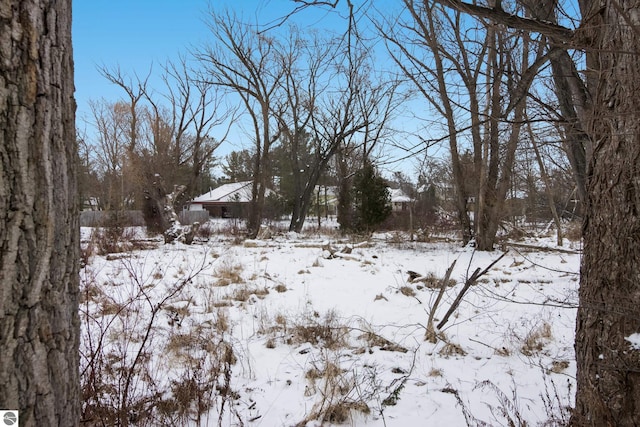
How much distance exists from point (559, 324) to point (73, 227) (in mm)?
4786

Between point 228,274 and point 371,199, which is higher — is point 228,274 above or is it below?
→ below

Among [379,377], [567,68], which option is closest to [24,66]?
[379,377]

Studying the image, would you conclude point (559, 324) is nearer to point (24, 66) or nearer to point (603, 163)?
point (603, 163)

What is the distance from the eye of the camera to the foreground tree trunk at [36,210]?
84 centimetres

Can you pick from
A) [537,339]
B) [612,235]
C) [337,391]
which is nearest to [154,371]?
[337,391]

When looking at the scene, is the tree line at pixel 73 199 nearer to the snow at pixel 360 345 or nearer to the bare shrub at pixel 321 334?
the snow at pixel 360 345

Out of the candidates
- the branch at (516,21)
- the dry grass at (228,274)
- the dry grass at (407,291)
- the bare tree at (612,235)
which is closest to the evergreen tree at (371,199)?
the dry grass at (228,274)

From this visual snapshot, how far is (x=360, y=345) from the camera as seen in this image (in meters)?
3.54

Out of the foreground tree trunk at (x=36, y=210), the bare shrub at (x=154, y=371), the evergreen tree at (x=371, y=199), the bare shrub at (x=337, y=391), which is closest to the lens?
the foreground tree trunk at (x=36, y=210)

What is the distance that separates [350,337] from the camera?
12.3 ft

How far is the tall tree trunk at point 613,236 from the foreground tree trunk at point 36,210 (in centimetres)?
194

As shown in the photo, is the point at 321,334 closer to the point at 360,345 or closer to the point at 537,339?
the point at 360,345

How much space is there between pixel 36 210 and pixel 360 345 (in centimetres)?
315

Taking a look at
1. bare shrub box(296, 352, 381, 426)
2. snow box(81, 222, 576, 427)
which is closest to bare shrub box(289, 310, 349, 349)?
snow box(81, 222, 576, 427)
